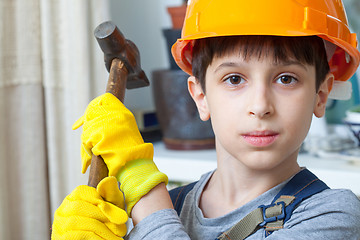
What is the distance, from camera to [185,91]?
1854 millimetres

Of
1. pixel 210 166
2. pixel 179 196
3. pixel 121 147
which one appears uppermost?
pixel 121 147

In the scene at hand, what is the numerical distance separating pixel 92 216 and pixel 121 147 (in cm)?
12

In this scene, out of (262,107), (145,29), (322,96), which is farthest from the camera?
(145,29)

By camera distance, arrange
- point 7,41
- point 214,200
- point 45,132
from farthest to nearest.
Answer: point 45,132, point 7,41, point 214,200

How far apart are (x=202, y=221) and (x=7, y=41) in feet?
3.58

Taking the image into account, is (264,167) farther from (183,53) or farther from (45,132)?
(45,132)

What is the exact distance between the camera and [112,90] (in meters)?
0.89

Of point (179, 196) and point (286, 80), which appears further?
point (179, 196)

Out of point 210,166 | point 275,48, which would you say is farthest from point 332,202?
point 210,166

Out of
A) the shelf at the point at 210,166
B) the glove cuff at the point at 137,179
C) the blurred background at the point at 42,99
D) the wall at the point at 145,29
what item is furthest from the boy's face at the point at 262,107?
the wall at the point at 145,29

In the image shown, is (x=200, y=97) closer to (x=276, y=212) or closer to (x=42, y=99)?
(x=276, y=212)

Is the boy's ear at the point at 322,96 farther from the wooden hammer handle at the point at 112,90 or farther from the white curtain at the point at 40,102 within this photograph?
the white curtain at the point at 40,102

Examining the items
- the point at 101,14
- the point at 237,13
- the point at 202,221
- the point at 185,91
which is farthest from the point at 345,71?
the point at 101,14

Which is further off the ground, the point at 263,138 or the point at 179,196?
the point at 263,138
